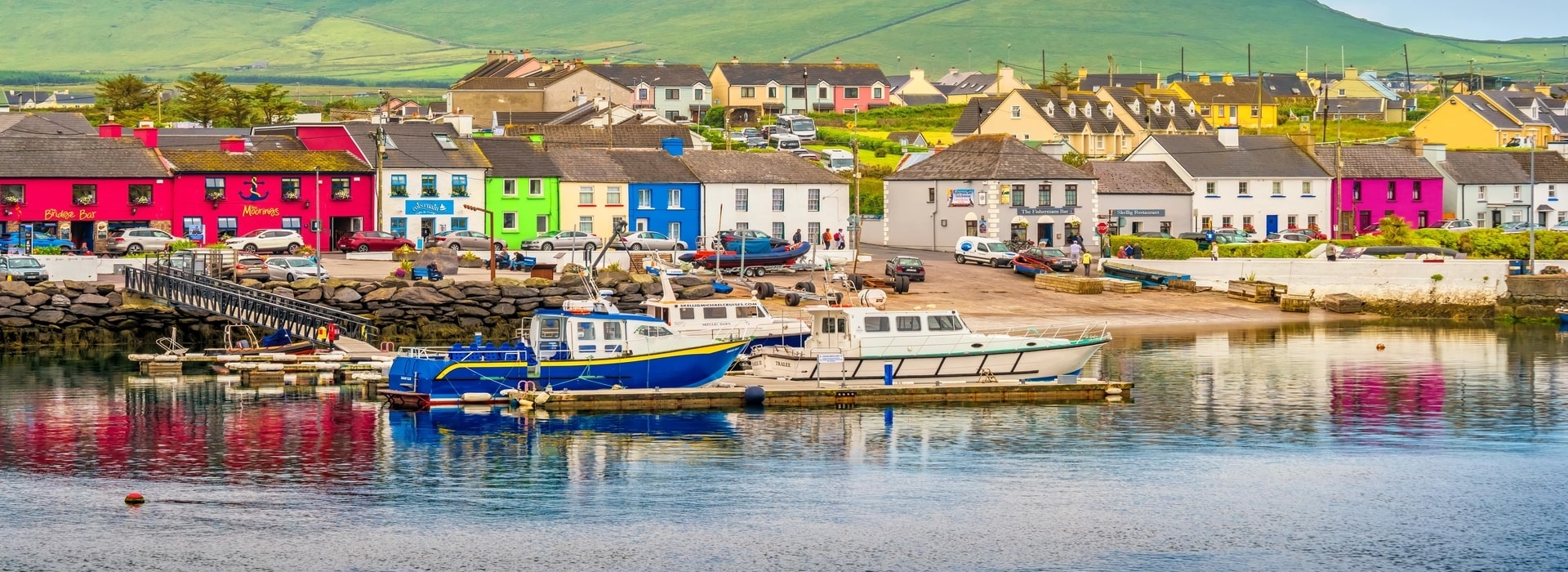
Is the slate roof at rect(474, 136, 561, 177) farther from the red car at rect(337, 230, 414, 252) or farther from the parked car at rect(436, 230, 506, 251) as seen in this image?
the red car at rect(337, 230, 414, 252)

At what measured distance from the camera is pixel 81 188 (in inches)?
3319

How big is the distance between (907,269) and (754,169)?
22289mm

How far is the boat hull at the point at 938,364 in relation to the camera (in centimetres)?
5278

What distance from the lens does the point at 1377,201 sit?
108188 millimetres

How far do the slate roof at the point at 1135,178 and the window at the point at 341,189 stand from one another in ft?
131

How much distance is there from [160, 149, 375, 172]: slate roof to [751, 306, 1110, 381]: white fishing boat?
41924 millimetres

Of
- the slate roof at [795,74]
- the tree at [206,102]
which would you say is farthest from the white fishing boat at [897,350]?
the slate roof at [795,74]

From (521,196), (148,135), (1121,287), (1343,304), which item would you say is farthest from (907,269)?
(148,135)

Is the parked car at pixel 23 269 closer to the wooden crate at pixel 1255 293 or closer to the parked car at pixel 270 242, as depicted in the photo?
the parked car at pixel 270 242

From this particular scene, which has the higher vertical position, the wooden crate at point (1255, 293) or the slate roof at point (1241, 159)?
the slate roof at point (1241, 159)

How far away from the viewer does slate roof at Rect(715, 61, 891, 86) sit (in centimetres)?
17462

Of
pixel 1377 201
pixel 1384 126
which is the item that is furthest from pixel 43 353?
pixel 1384 126

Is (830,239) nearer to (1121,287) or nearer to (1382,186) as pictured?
(1121,287)

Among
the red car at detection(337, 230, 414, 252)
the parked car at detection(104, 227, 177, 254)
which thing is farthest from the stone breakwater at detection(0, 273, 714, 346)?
the red car at detection(337, 230, 414, 252)
